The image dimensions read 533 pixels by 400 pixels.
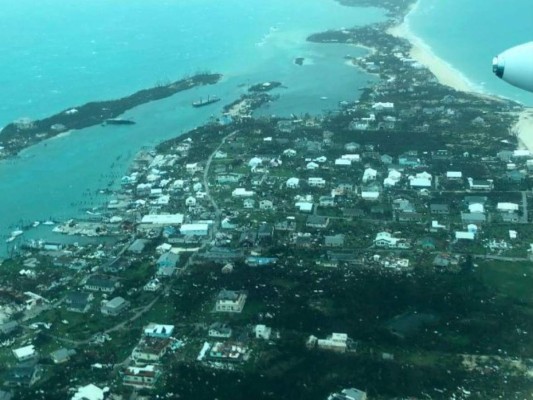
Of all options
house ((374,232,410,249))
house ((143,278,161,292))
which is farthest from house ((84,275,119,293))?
house ((374,232,410,249))

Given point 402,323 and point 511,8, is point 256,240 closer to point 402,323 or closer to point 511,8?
point 402,323

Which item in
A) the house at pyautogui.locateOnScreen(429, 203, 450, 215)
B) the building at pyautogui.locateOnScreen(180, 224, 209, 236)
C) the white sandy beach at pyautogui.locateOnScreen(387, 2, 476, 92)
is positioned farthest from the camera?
the white sandy beach at pyautogui.locateOnScreen(387, 2, 476, 92)

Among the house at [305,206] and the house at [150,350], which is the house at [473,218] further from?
the house at [150,350]

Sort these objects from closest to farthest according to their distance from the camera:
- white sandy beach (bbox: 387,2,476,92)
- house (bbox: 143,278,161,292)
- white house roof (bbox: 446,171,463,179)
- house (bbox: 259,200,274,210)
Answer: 1. house (bbox: 143,278,161,292)
2. house (bbox: 259,200,274,210)
3. white house roof (bbox: 446,171,463,179)
4. white sandy beach (bbox: 387,2,476,92)

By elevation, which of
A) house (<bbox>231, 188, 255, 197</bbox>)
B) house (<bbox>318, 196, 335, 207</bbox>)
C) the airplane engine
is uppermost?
the airplane engine

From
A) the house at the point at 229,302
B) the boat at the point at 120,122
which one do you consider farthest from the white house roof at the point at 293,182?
the boat at the point at 120,122

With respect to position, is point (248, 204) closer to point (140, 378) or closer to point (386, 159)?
point (386, 159)

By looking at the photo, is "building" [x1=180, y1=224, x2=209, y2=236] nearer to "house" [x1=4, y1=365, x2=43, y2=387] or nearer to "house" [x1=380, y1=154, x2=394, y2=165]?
"house" [x1=4, y1=365, x2=43, y2=387]
